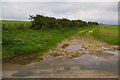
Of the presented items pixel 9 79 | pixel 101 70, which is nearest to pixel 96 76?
pixel 101 70

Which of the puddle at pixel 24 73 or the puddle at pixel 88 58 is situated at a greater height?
the puddle at pixel 88 58

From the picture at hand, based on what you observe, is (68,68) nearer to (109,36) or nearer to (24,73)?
(24,73)

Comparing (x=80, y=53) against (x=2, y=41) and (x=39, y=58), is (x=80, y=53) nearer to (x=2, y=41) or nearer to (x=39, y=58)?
(x=39, y=58)

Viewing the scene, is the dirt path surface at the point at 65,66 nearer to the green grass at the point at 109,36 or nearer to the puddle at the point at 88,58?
the puddle at the point at 88,58

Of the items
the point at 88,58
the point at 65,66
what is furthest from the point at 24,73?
the point at 88,58

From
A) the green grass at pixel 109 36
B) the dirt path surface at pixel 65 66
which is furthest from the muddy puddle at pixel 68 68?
the green grass at pixel 109 36

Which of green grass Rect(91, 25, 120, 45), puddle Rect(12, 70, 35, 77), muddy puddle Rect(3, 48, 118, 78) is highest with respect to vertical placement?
green grass Rect(91, 25, 120, 45)

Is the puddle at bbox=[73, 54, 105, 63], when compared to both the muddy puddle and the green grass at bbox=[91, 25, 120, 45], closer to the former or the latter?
the muddy puddle

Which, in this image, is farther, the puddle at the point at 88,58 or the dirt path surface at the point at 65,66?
the puddle at the point at 88,58

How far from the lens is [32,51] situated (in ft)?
43.6

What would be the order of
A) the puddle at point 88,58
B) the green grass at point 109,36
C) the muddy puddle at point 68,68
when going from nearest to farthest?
the muddy puddle at point 68,68 → the puddle at point 88,58 → the green grass at point 109,36

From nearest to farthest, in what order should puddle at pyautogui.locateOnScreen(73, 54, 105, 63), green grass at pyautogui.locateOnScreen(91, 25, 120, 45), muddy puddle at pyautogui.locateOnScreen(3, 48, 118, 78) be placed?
muddy puddle at pyautogui.locateOnScreen(3, 48, 118, 78)
puddle at pyautogui.locateOnScreen(73, 54, 105, 63)
green grass at pyautogui.locateOnScreen(91, 25, 120, 45)

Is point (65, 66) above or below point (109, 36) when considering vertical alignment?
below

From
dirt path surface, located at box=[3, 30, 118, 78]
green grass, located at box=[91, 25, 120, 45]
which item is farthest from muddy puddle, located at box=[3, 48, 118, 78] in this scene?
green grass, located at box=[91, 25, 120, 45]
